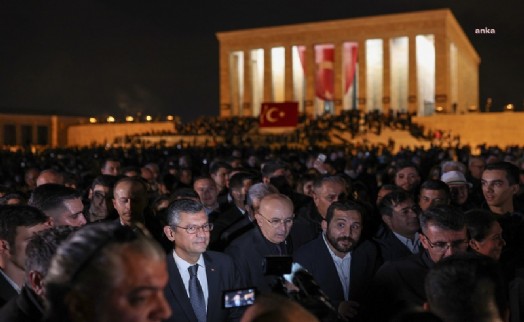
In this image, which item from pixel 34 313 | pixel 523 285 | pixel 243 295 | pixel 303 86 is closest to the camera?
pixel 34 313

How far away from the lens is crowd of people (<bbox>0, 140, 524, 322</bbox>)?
2.05m

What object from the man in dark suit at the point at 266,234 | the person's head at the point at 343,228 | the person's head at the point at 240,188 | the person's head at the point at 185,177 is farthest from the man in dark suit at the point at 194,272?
the person's head at the point at 185,177

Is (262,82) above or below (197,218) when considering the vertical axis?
above

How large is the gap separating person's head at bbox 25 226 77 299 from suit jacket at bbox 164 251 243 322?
1.55 meters

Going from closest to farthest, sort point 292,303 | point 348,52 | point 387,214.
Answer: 1. point 292,303
2. point 387,214
3. point 348,52

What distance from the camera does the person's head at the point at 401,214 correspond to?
6.36m

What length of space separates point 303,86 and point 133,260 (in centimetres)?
5390

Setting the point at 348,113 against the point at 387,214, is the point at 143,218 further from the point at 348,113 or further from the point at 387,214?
the point at 348,113

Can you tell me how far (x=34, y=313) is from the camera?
282cm

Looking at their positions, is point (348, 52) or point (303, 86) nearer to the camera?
point (348, 52)

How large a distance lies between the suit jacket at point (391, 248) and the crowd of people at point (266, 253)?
0.7 inches

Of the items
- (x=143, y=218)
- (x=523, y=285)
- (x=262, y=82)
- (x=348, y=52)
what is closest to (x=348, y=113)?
(x=348, y=52)

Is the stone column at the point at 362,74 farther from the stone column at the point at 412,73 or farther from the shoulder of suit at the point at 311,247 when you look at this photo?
the shoulder of suit at the point at 311,247

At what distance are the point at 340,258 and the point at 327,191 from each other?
2143mm
